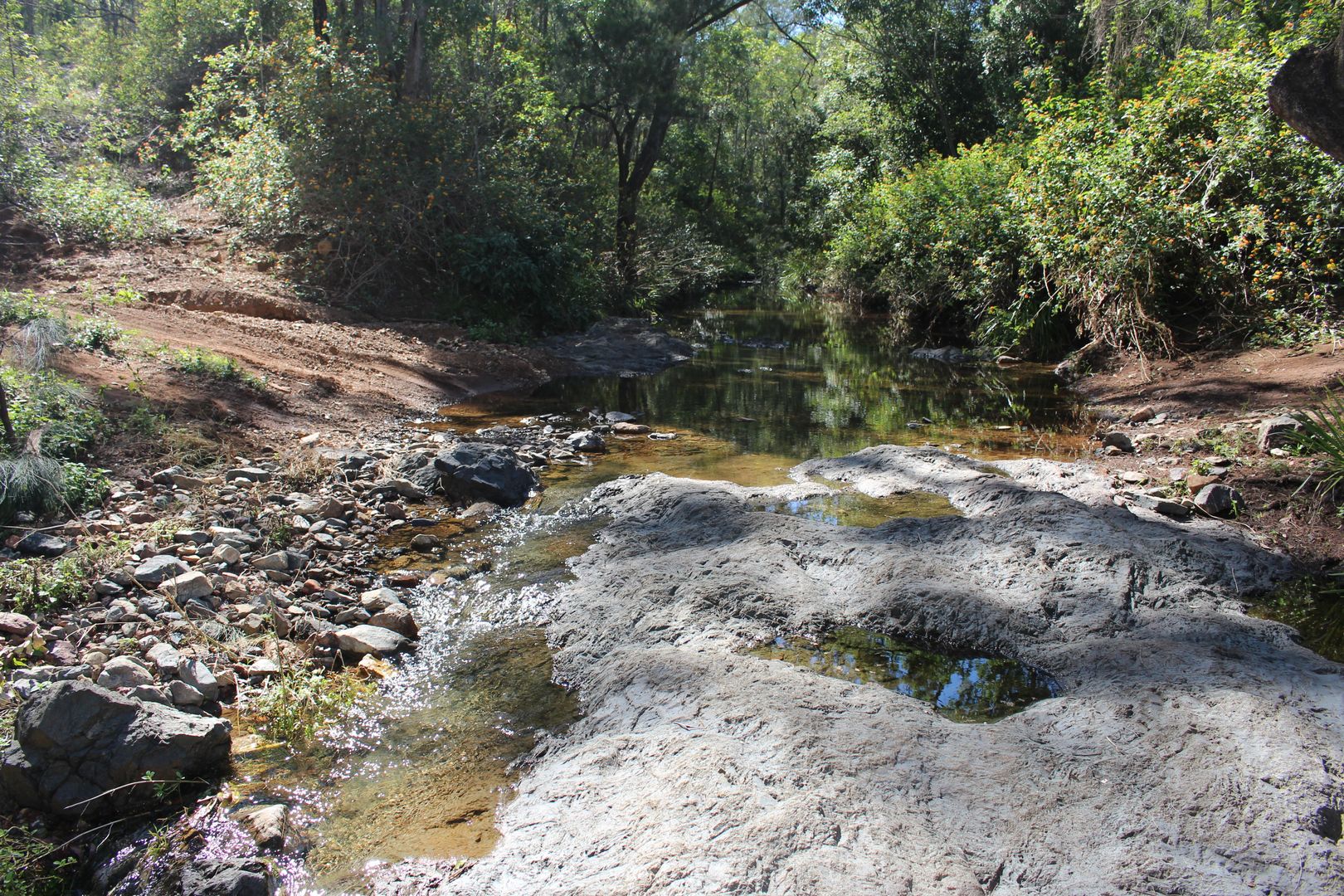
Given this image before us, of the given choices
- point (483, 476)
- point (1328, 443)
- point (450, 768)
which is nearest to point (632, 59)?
point (483, 476)

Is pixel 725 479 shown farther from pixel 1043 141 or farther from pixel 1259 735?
pixel 1043 141

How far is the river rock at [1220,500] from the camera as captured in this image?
20.1 feet

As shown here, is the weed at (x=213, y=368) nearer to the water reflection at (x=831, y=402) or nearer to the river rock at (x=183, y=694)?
the water reflection at (x=831, y=402)

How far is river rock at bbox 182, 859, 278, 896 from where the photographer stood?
8.96ft

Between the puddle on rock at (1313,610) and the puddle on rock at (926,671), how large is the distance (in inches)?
59.8

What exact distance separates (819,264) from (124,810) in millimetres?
27799

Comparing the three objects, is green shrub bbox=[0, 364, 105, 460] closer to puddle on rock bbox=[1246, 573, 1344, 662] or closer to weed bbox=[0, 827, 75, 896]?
weed bbox=[0, 827, 75, 896]

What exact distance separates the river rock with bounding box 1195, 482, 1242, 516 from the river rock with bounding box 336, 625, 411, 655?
18.4 feet

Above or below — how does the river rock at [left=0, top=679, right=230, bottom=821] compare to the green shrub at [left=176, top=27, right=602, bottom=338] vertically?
below

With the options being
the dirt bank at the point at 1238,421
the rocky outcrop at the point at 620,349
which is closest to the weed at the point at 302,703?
the dirt bank at the point at 1238,421

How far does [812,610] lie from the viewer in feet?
15.2

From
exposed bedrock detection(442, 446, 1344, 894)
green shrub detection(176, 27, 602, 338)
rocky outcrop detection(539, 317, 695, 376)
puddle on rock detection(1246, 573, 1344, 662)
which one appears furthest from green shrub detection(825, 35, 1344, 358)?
green shrub detection(176, 27, 602, 338)

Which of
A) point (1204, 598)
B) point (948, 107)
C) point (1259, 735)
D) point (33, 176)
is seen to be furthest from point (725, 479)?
point (948, 107)

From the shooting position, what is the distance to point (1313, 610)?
4.71 metres
